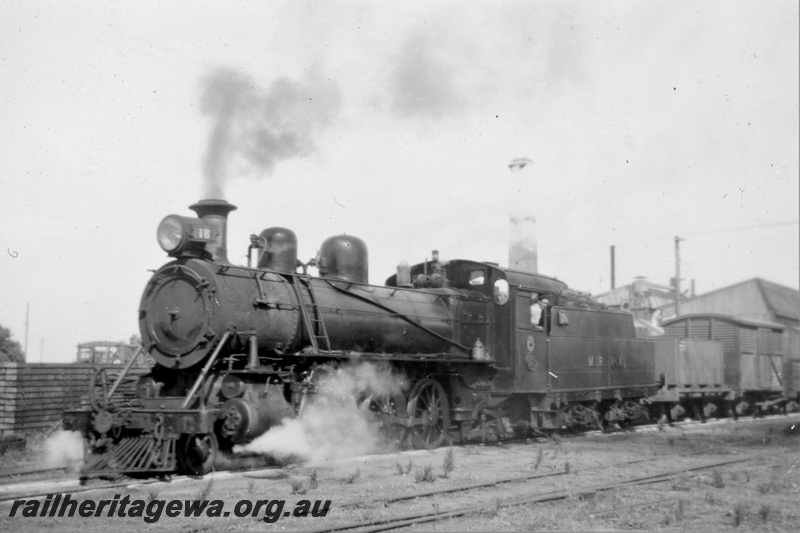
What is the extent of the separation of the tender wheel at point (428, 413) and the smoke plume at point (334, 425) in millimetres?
629

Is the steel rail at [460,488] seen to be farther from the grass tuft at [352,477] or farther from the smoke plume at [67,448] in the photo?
the smoke plume at [67,448]

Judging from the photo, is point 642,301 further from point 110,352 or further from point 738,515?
point 738,515

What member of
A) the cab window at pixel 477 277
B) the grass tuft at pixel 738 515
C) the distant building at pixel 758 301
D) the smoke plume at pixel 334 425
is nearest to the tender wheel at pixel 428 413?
the smoke plume at pixel 334 425

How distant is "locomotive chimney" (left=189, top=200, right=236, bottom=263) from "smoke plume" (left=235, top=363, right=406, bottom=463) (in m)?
2.33

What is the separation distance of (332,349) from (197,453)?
274 centimetres

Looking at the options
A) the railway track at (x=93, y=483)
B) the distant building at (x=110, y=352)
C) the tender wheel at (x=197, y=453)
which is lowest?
the railway track at (x=93, y=483)

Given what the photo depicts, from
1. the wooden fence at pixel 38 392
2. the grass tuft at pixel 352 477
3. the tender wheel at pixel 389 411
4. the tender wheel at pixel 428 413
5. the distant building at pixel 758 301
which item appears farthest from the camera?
the distant building at pixel 758 301

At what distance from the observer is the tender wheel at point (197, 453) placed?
30.5 ft

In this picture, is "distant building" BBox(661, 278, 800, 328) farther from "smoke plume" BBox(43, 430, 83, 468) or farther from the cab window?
"smoke plume" BBox(43, 430, 83, 468)

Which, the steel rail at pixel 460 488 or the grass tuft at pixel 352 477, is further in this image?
the grass tuft at pixel 352 477

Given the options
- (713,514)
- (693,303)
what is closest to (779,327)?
(713,514)

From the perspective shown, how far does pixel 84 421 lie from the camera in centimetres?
969

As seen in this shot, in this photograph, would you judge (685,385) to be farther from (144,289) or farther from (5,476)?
(5,476)

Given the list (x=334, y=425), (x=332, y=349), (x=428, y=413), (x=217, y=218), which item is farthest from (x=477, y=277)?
(x=217, y=218)
